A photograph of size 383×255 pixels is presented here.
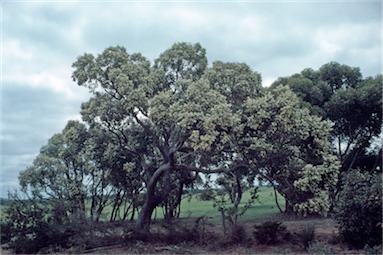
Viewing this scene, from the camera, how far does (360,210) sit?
35.4ft

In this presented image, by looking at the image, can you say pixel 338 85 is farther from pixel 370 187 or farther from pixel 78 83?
pixel 78 83

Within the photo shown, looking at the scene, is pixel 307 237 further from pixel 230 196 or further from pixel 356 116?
pixel 356 116

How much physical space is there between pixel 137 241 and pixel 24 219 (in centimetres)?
351

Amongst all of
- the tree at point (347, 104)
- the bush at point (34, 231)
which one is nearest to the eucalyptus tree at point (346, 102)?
the tree at point (347, 104)

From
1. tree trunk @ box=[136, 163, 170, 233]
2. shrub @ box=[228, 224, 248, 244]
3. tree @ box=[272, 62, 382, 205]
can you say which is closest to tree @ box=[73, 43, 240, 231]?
tree trunk @ box=[136, 163, 170, 233]

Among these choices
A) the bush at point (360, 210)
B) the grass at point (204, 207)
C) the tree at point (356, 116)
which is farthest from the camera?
the tree at point (356, 116)

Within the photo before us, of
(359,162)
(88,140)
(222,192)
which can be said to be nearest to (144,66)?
(88,140)

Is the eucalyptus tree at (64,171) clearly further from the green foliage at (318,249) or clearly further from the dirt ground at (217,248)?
the green foliage at (318,249)

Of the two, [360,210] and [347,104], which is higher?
[347,104]

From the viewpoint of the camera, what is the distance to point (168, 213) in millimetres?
17234

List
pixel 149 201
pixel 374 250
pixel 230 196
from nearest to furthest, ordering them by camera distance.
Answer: pixel 374 250
pixel 149 201
pixel 230 196

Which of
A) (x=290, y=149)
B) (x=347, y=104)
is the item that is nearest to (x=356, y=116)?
(x=347, y=104)

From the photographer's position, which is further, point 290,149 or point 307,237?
point 290,149

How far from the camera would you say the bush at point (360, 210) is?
34.0 ft
